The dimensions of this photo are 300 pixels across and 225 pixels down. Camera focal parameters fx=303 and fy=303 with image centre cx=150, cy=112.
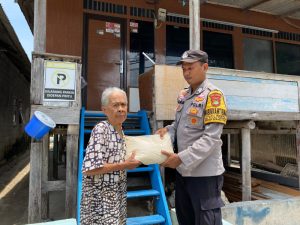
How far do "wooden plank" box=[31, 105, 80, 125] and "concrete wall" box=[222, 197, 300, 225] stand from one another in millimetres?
2641

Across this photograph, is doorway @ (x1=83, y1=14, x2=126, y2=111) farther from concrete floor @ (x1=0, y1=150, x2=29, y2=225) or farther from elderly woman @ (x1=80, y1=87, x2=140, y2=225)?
elderly woman @ (x1=80, y1=87, x2=140, y2=225)

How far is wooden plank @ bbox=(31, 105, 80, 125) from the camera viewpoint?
404 centimetres

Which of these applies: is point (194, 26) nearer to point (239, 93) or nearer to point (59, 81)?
point (239, 93)

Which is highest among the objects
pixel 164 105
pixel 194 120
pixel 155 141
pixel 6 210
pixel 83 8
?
pixel 83 8

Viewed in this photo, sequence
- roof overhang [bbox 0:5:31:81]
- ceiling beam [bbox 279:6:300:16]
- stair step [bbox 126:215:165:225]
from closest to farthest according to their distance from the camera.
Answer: stair step [bbox 126:215:165:225] → ceiling beam [bbox 279:6:300:16] → roof overhang [bbox 0:5:31:81]

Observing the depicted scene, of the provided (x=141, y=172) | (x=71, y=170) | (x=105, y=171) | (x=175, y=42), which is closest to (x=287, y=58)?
(x=175, y=42)

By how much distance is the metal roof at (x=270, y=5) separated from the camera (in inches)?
311

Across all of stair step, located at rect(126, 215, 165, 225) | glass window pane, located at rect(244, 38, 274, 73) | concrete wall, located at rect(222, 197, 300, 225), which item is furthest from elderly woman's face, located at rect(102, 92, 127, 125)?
glass window pane, located at rect(244, 38, 274, 73)

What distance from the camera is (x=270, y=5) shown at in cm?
820

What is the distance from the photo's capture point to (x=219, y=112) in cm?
229

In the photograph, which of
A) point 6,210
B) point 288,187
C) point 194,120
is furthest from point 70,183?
point 288,187

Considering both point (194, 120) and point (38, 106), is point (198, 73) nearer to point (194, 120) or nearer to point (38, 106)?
point (194, 120)

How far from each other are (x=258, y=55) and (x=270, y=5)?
1.38m

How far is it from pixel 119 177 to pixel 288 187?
19.6 ft
